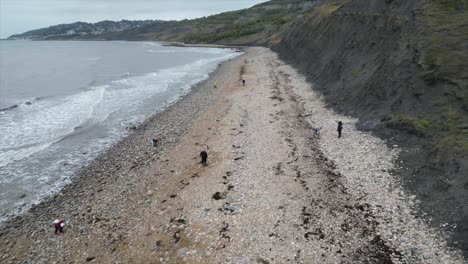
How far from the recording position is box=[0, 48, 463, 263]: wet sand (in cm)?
1634

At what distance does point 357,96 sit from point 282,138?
11.0m

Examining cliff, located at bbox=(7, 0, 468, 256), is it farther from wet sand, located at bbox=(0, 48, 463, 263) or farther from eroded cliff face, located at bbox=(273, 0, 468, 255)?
wet sand, located at bbox=(0, 48, 463, 263)

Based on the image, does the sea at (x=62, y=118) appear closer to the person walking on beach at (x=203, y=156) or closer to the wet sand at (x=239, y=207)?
the wet sand at (x=239, y=207)

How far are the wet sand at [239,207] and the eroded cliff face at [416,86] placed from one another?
4.65 feet

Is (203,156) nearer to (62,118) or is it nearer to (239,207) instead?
(239,207)

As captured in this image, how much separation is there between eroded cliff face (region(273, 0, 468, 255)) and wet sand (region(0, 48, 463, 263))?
1416 millimetres

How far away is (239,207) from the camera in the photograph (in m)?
19.8

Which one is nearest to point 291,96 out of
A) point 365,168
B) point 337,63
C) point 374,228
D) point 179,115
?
point 337,63

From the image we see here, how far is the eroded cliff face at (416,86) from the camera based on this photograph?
19.0 meters

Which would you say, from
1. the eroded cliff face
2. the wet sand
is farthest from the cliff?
the wet sand

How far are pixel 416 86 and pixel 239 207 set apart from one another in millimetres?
19401

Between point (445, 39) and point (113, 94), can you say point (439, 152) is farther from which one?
point (113, 94)

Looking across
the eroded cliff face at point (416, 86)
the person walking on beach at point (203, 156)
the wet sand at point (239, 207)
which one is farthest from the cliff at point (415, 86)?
the person walking on beach at point (203, 156)

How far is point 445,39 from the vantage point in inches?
1220
